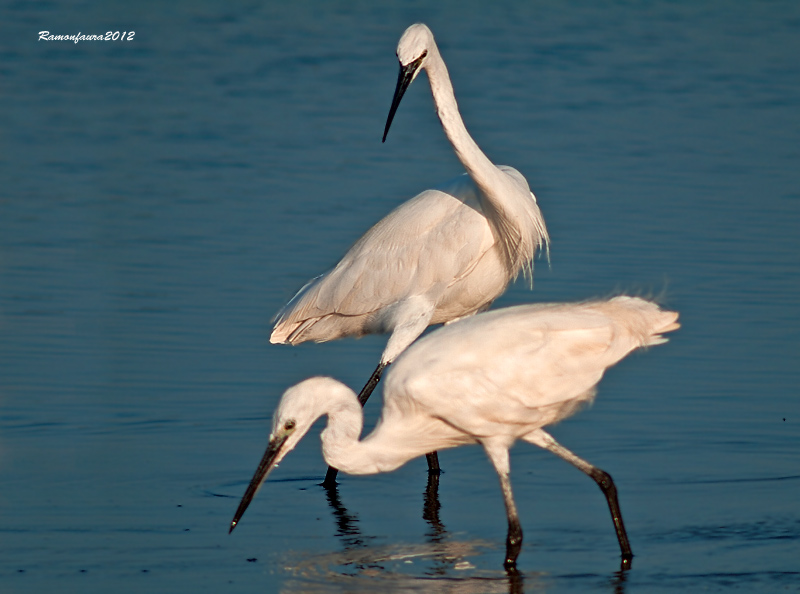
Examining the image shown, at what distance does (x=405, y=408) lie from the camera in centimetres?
633

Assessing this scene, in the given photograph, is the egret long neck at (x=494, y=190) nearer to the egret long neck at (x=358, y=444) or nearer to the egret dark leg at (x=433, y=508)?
the egret dark leg at (x=433, y=508)

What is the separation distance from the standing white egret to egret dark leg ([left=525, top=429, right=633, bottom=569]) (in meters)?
1.49

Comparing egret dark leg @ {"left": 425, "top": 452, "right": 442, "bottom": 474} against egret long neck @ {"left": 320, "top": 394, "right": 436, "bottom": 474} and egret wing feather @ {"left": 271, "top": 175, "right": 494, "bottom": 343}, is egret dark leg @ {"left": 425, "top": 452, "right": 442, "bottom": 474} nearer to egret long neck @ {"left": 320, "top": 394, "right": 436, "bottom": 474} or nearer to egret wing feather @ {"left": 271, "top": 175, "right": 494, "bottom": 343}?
egret wing feather @ {"left": 271, "top": 175, "right": 494, "bottom": 343}

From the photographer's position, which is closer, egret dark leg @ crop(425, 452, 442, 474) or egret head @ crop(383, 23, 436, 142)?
egret dark leg @ crop(425, 452, 442, 474)

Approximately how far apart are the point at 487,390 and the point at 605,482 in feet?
2.56

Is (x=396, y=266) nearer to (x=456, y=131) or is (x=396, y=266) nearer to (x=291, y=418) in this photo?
(x=456, y=131)

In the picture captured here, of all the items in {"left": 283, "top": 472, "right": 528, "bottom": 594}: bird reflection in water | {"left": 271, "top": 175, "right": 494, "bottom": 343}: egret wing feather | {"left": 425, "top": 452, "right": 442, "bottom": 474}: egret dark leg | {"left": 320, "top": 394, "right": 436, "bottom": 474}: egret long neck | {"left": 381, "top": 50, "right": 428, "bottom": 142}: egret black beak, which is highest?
{"left": 381, "top": 50, "right": 428, "bottom": 142}: egret black beak

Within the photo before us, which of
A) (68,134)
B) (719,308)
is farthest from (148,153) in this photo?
(719,308)

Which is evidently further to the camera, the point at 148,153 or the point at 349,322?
the point at 148,153

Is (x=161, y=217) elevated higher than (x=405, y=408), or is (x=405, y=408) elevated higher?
(x=161, y=217)

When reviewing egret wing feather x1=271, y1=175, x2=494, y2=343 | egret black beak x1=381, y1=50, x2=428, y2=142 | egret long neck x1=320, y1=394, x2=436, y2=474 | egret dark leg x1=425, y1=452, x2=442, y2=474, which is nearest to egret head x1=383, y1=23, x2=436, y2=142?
egret black beak x1=381, y1=50, x2=428, y2=142

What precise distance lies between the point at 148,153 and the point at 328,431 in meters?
7.95

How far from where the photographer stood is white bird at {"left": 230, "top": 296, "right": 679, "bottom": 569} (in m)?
6.16

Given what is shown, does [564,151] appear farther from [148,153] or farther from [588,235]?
[148,153]
